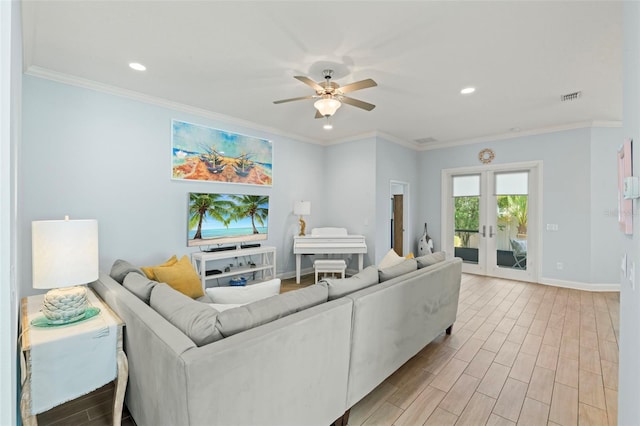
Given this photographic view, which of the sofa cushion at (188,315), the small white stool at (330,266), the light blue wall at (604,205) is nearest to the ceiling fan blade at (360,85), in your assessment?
the sofa cushion at (188,315)

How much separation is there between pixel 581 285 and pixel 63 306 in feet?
21.9

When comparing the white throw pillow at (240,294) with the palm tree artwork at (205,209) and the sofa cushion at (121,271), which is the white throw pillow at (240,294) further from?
the palm tree artwork at (205,209)

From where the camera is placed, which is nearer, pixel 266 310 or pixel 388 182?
pixel 266 310

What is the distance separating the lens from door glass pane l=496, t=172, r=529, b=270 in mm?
5227

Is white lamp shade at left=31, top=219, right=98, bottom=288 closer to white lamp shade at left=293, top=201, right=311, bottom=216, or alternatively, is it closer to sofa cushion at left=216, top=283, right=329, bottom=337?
sofa cushion at left=216, top=283, right=329, bottom=337

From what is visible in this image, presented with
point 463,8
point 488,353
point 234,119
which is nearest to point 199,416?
point 488,353

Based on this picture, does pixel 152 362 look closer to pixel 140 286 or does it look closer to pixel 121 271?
pixel 140 286

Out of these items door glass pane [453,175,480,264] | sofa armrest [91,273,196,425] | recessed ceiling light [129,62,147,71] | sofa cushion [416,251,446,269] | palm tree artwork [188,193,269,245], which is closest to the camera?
sofa armrest [91,273,196,425]

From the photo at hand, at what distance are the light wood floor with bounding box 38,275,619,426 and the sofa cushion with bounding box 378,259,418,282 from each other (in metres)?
0.84

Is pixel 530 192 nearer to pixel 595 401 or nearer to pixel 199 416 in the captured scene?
pixel 595 401

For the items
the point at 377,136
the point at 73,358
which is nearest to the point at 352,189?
the point at 377,136

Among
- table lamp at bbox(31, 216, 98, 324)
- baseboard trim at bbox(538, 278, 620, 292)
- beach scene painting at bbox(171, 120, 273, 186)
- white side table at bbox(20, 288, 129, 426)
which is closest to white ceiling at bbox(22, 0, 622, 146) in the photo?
beach scene painting at bbox(171, 120, 273, 186)

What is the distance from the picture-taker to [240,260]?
464cm

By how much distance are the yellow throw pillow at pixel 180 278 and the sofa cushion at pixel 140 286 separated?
48 centimetres
